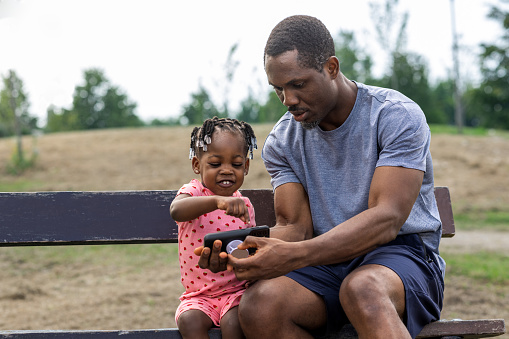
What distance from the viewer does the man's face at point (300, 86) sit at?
8.67 ft

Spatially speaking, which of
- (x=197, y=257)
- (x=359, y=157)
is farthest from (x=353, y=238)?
(x=197, y=257)

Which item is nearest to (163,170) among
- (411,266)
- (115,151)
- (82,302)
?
(115,151)

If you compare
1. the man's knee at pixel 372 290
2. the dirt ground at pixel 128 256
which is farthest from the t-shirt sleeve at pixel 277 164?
the dirt ground at pixel 128 256

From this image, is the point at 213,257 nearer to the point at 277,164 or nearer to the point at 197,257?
the point at 197,257

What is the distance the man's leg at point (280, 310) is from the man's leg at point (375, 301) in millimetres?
189

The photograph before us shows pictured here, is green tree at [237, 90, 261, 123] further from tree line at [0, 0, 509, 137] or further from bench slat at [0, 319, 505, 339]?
bench slat at [0, 319, 505, 339]

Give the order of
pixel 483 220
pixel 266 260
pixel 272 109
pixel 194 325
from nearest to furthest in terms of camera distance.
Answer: pixel 266 260, pixel 194 325, pixel 483 220, pixel 272 109

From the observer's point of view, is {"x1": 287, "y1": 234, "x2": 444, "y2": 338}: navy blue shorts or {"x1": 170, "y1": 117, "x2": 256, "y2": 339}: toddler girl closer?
{"x1": 287, "y1": 234, "x2": 444, "y2": 338}: navy blue shorts

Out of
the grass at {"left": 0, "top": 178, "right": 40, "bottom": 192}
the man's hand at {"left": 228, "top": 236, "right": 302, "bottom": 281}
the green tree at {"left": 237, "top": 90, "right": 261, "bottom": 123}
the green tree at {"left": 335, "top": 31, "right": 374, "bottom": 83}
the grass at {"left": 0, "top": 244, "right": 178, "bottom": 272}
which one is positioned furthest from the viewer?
the green tree at {"left": 335, "top": 31, "right": 374, "bottom": 83}

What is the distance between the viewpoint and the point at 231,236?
240 cm

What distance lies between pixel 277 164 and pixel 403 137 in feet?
2.20

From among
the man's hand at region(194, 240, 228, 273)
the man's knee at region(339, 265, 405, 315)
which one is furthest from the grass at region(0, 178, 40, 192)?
the man's knee at region(339, 265, 405, 315)

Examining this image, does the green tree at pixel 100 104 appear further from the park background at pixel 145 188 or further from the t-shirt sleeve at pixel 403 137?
the t-shirt sleeve at pixel 403 137

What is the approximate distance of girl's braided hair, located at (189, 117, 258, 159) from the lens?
2.77 m
